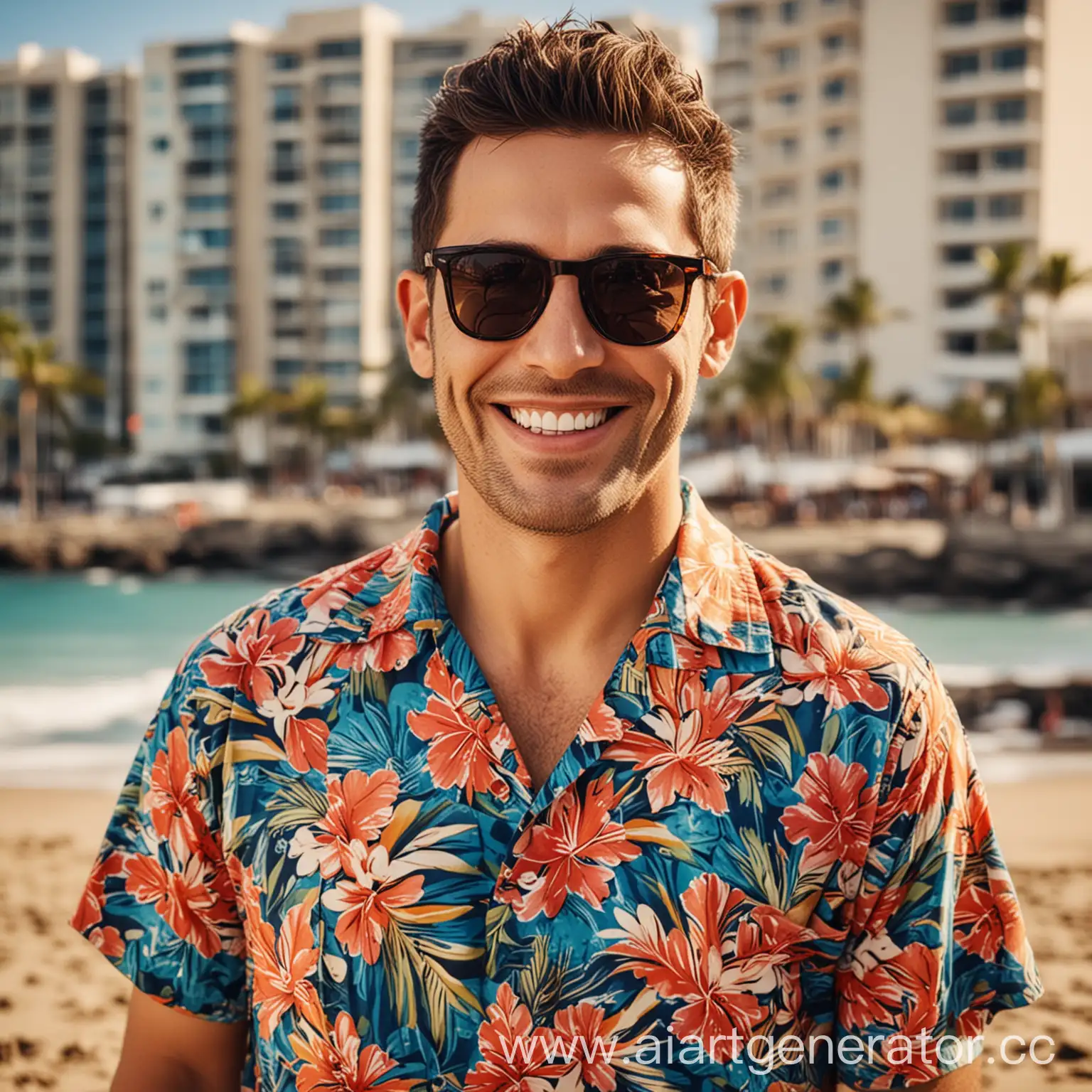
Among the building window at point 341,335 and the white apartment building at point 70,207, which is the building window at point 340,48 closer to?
the white apartment building at point 70,207

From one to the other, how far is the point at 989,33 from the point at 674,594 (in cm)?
6600

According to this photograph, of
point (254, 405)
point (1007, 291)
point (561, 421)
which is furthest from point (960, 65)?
point (561, 421)

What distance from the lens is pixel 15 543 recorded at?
5334 cm

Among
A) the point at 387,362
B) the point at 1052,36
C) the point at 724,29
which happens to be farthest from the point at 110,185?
the point at 1052,36

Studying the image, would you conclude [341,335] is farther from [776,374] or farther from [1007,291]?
[1007,291]

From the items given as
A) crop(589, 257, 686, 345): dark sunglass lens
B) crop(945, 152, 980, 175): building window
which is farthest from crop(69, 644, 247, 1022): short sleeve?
crop(945, 152, 980, 175): building window

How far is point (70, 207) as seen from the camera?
76312 mm

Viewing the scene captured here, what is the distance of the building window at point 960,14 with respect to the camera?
59969 millimetres

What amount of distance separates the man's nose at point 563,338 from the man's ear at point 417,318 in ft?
0.77

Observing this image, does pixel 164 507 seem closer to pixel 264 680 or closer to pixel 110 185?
pixel 110 185

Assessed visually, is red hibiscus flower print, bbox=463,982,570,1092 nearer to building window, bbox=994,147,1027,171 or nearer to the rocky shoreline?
the rocky shoreline

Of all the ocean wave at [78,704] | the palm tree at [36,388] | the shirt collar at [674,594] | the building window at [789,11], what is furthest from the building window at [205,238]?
the shirt collar at [674,594]

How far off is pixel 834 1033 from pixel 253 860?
87cm

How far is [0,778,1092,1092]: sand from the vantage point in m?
6.21
